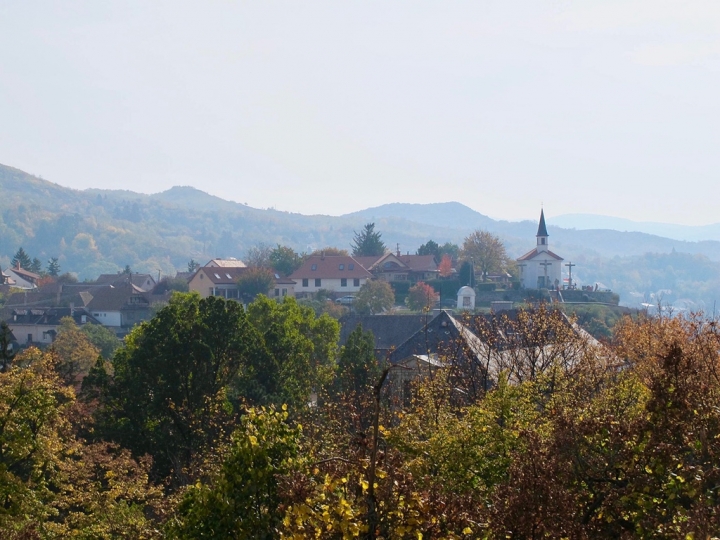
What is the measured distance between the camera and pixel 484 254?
357ft

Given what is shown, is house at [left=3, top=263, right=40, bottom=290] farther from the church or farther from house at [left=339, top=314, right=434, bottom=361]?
house at [left=339, top=314, right=434, bottom=361]

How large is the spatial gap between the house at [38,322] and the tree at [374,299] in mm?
27088

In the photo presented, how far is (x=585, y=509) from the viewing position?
796 cm

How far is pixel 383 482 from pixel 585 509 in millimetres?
1955

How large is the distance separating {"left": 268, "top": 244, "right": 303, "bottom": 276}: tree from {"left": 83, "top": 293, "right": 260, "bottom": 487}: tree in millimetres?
82488

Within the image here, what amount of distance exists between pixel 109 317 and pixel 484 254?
43.8 meters

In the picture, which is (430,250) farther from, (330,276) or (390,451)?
(390,451)

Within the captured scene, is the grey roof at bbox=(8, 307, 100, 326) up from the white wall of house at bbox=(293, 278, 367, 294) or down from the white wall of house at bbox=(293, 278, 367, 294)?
down

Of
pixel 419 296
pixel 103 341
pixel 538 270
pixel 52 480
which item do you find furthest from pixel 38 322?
pixel 52 480

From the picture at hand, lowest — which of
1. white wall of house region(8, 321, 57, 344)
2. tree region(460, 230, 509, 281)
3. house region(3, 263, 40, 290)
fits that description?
white wall of house region(8, 321, 57, 344)

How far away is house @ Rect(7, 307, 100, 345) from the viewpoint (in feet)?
291

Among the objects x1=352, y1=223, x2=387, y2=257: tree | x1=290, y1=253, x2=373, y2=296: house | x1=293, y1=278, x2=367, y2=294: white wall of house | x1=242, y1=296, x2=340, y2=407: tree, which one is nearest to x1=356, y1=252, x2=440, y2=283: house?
x1=290, y1=253, x2=373, y2=296: house

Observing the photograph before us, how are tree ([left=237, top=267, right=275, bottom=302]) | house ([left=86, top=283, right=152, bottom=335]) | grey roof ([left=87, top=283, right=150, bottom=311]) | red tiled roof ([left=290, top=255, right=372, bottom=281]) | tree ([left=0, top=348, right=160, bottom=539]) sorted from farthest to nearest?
1. red tiled roof ([left=290, top=255, right=372, bottom=281])
2. grey roof ([left=87, top=283, right=150, bottom=311])
3. house ([left=86, top=283, right=152, bottom=335])
4. tree ([left=237, top=267, right=275, bottom=302])
5. tree ([left=0, top=348, right=160, bottom=539])

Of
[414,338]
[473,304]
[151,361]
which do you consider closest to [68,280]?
[473,304]
